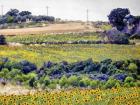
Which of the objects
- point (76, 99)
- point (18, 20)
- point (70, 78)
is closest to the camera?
point (76, 99)

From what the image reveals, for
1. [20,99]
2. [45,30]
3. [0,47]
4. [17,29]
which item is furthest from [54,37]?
[20,99]

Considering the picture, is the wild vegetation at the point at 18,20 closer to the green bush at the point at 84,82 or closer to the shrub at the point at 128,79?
the green bush at the point at 84,82

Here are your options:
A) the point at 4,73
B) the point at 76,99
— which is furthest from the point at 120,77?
the point at 76,99

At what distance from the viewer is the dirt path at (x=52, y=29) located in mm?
24739

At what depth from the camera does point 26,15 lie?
79.8 feet

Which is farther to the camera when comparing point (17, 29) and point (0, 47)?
point (17, 29)

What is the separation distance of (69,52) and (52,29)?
22.5 feet

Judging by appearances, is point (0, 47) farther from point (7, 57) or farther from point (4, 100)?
point (4, 100)

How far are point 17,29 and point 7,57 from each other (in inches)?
247

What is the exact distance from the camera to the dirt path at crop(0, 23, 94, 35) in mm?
24739

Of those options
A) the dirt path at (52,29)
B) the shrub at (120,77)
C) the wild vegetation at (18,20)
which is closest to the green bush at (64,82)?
the shrub at (120,77)

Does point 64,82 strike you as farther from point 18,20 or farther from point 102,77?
point 18,20

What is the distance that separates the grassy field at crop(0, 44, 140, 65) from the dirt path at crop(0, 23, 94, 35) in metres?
1.56

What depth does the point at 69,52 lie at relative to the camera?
2223cm
